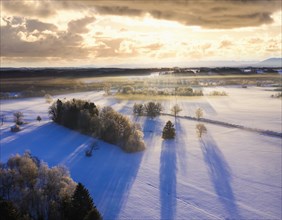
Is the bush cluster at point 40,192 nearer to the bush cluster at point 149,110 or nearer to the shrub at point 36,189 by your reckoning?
the shrub at point 36,189

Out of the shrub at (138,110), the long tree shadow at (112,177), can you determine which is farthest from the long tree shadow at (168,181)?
the shrub at (138,110)

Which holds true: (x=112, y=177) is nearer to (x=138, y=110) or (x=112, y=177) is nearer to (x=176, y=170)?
(x=176, y=170)

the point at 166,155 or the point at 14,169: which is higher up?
the point at 14,169

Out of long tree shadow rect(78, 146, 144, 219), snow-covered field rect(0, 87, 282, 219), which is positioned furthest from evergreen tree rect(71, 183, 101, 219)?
snow-covered field rect(0, 87, 282, 219)

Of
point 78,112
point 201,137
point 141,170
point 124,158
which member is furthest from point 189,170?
point 78,112

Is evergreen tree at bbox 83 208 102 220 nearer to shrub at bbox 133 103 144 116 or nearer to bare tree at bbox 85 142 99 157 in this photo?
bare tree at bbox 85 142 99 157

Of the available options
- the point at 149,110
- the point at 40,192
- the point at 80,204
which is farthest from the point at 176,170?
the point at 149,110

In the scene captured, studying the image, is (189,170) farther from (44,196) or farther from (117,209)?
(44,196)
